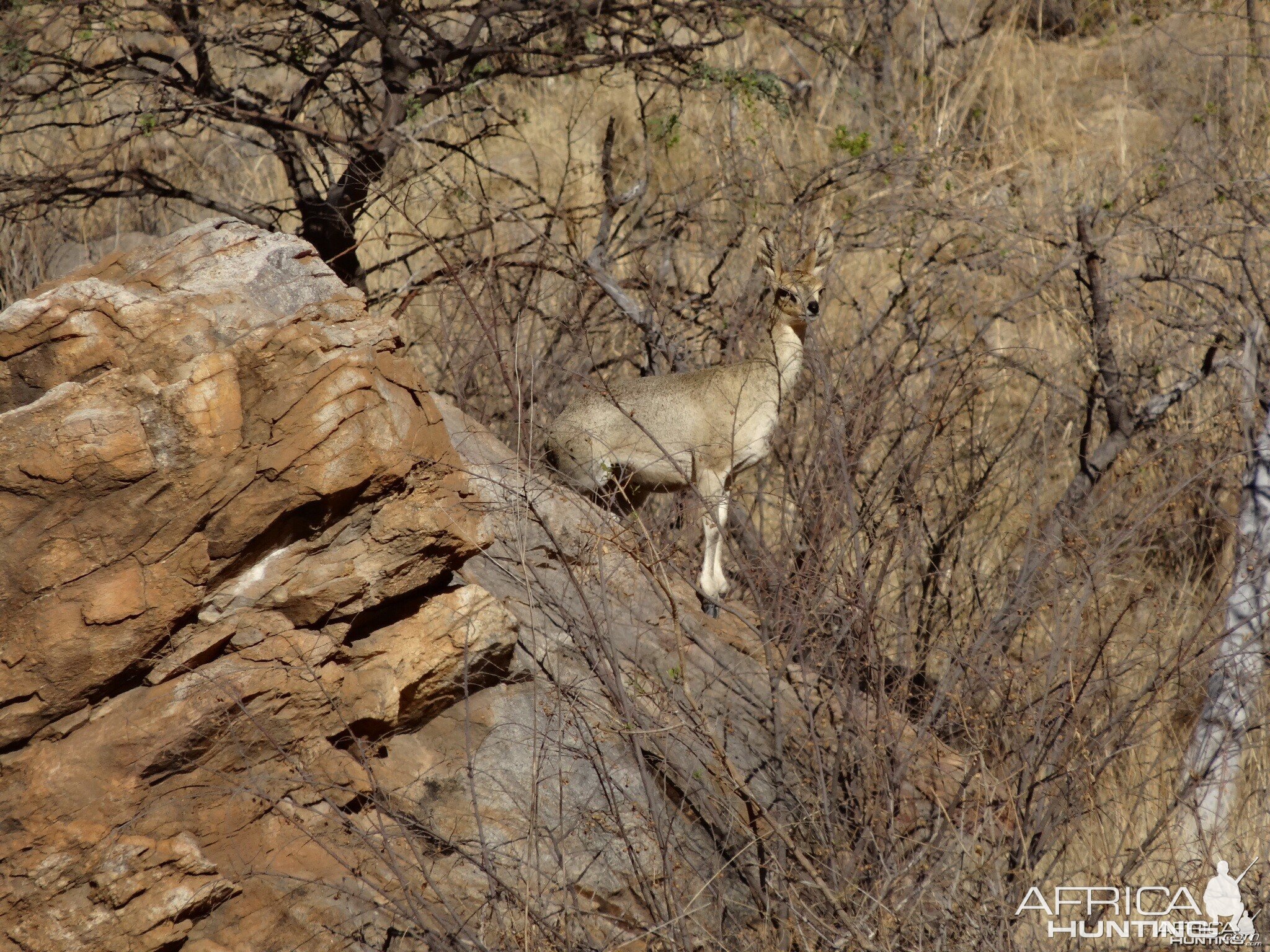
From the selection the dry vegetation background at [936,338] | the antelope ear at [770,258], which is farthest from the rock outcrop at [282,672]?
the antelope ear at [770,258]

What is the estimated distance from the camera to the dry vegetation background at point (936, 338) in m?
5.43

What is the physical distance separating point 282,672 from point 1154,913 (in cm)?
369

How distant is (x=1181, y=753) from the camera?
6699 mm

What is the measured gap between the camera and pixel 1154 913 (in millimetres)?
5074

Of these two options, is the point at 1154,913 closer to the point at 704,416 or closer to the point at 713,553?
the point at 713,553

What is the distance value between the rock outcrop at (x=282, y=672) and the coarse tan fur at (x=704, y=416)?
6.60 ft

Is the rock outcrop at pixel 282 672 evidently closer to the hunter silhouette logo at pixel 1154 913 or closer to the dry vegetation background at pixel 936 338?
the dry vegetation background at pixel 936 338

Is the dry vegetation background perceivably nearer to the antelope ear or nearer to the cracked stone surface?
the cracked stone surface

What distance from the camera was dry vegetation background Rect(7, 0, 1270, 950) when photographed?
5.43m

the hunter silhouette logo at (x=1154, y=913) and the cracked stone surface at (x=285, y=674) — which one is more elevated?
the cracked stone surface at (x=285, y=674)

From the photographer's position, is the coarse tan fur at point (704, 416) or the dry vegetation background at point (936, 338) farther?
the coarse tan fur at point (704, 416)

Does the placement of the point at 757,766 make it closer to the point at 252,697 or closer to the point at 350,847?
the point at 350,847

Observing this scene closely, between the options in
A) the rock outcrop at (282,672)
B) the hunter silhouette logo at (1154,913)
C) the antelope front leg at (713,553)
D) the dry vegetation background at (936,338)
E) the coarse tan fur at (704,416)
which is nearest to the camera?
the rock outcrop at (282,672)

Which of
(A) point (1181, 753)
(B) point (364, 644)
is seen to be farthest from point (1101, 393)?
(B) point (364, 644)
